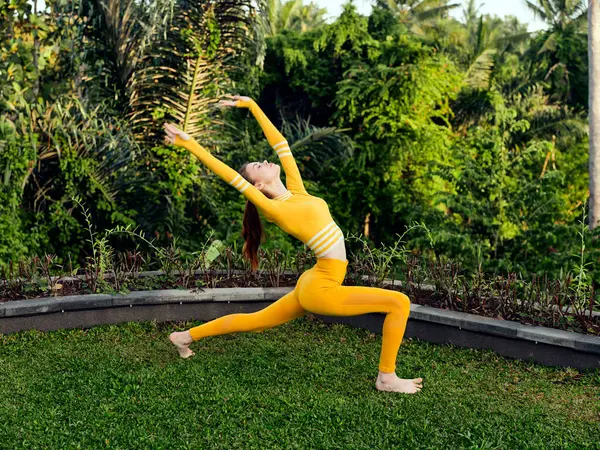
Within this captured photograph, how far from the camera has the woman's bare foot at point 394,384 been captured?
4352 mm

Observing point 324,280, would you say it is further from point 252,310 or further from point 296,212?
point 252,310

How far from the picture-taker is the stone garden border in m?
4.84

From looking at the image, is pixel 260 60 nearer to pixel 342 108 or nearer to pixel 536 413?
pixel 342 108

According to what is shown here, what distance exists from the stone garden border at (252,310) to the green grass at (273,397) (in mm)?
128

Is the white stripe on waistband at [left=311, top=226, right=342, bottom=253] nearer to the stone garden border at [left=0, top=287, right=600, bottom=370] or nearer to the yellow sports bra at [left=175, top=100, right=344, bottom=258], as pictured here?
the yellow sports bra at [left=175, top=100, right=344, bottom=258]

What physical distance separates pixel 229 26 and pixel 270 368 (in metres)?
6.66

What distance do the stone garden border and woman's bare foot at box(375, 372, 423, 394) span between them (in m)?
1.04

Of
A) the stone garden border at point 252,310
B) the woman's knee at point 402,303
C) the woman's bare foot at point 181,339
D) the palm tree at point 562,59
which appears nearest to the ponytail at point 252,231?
the woman's bare foot at point 181,339

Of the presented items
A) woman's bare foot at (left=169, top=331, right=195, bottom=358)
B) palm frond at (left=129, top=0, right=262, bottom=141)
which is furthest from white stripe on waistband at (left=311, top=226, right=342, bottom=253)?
palm frond at (left=129, top=0, right=262, bottom=141)

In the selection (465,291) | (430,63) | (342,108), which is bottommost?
(465,291)

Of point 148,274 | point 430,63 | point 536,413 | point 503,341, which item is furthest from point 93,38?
point 536,413

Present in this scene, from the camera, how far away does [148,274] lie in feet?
22.3

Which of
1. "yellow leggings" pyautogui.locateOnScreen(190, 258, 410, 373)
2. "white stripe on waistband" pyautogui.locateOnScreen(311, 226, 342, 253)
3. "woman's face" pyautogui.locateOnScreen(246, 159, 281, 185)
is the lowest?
"yellow leggings" pyautogui.locateOnScreen(190, 258, 410, 373)

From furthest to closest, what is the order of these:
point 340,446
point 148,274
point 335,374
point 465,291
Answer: point 148,274 → point 465,291 → point 335,374 → point 340,446
